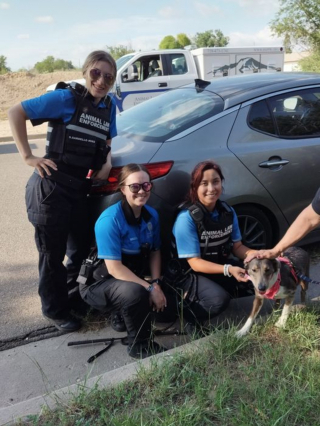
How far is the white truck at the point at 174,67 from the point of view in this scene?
39.3 ft

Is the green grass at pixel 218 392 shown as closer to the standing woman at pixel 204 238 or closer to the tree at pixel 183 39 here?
the standing woman at pixel 204 238

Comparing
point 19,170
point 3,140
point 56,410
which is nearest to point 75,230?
point 56,410

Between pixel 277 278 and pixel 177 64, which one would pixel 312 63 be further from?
pixel 277 278

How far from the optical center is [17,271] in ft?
13.2

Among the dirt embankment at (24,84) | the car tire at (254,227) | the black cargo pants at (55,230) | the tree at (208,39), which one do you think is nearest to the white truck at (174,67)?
the car tire at (254,227)

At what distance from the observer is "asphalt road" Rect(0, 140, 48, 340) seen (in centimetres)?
315

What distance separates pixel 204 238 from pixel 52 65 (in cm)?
5058

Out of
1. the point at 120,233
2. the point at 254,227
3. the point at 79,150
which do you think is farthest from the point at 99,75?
the point at 254,227

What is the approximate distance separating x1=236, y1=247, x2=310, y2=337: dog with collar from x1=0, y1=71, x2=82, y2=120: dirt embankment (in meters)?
26.9

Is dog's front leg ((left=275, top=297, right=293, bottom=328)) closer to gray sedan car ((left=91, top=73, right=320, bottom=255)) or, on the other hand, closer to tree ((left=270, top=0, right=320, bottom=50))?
gray sedan car ((left=91, top=73, right=320, bottom=255))

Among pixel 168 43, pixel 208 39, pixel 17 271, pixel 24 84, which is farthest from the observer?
pixel 208 39

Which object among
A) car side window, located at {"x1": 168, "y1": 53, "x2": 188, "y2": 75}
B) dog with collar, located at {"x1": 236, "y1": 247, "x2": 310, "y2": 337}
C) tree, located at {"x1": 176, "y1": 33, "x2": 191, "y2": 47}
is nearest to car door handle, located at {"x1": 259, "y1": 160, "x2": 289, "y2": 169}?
dog with collar, located at {"x1": 236, "y1": 247, "x2": 310, "y2": 337}

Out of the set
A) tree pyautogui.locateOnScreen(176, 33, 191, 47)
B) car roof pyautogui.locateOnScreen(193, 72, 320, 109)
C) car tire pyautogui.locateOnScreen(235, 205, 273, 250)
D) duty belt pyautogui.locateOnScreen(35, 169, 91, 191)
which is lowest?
car tire pyautogui.locateOnScreen(235, 205, 273, 250)

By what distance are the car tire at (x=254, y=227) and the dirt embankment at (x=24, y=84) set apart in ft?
85.8
